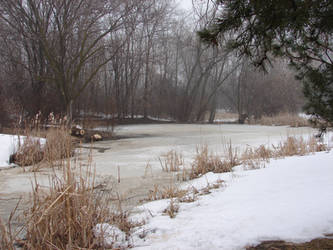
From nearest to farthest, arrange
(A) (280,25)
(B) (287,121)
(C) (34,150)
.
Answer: (A) (280,25) < (C) (34,150) < (B) (287,121)

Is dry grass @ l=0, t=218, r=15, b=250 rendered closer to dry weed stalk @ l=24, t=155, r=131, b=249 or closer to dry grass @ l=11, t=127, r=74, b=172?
dry weed stalk @ l=24, t=155, r=131, b=249

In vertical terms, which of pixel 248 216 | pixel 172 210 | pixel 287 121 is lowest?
pixel 172 210

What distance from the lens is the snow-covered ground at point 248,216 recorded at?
1.83 metres

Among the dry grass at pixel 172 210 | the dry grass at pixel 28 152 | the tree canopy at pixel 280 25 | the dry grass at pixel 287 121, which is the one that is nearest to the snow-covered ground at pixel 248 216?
the dry grass at pixel 172 210

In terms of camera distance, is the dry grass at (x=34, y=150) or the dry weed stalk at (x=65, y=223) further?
the dry grass at (x=34, y=150)

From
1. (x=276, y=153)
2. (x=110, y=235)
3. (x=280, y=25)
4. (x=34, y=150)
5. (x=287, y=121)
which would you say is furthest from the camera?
(x=287, y=121)

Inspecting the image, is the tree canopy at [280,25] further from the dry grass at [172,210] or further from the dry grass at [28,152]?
the dry grass at [28,152]

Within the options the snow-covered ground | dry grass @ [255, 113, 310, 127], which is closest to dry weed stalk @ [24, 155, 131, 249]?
the snow-covered ground

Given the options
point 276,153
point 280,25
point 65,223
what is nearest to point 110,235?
point 65,223

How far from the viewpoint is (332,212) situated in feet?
6.22

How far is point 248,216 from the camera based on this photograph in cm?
211

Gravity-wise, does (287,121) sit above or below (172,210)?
above

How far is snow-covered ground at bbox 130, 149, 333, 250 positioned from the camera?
6.01ft

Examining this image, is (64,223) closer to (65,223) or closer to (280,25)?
(65,223)
